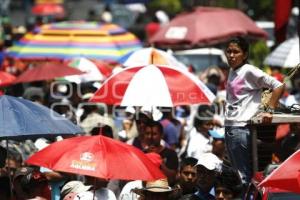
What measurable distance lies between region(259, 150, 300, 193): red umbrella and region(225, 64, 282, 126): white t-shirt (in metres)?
2.46

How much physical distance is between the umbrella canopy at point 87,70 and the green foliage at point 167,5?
24.2 meters

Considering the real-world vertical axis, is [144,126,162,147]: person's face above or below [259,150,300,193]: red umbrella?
below

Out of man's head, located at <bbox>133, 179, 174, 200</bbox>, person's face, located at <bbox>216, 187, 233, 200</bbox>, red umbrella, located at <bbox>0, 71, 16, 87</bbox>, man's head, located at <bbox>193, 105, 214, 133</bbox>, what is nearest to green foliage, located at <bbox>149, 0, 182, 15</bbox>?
man's head, located at <bbox>193, 105, 214, 133</bbox>

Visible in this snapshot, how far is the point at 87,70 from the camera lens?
14188 millimetres

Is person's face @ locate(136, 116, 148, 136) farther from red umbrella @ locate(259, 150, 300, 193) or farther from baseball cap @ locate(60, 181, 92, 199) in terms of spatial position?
red umbrella @ locate(259, 150, 300, 193)

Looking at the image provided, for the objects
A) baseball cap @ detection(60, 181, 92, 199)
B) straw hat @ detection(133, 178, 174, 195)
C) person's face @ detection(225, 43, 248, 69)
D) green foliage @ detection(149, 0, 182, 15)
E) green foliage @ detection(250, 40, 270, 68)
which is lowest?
green foliage @ detection(149, 0, 182, 15)

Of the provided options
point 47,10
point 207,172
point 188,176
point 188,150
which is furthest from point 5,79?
point 47,10

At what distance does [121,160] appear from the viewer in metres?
8.10

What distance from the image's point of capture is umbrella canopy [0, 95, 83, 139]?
8641 millimetres

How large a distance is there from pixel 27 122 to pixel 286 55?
25.5 feet

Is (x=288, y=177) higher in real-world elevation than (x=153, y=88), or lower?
higher

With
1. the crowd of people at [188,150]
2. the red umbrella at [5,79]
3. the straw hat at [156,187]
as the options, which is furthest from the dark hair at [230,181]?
the red umbrella at [5,79]

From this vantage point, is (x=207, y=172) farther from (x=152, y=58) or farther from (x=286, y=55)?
(x=286, y=55)

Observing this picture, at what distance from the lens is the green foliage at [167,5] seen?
3891 centimetres
